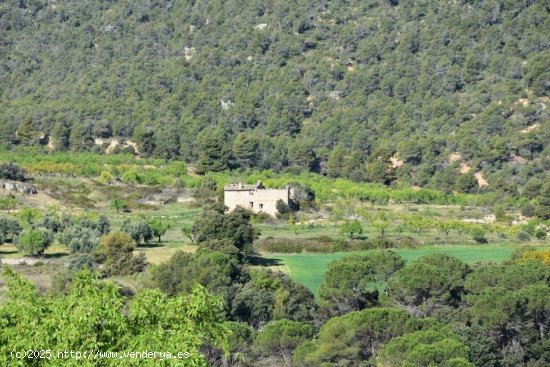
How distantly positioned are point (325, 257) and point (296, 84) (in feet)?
230

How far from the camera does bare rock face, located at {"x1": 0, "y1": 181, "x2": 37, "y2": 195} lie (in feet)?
257

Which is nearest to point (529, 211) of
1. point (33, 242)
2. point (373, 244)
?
point (373, 244)

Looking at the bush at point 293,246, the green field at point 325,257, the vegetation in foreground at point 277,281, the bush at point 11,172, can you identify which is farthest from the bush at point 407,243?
the bush at point 11,172

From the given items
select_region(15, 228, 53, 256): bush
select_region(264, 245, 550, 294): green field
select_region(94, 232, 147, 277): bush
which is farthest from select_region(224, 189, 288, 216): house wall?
select_region(94, 232, 147, 277): bush

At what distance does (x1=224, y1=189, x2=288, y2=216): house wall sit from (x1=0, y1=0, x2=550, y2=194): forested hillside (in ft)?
78.5

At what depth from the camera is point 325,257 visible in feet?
203

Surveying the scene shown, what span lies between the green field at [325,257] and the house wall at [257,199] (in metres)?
14.2

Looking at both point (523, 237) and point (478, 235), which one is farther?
point (523, 237)

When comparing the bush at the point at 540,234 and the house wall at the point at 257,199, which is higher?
the house wall at the point at 257,199

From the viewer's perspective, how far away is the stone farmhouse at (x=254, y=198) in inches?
3054

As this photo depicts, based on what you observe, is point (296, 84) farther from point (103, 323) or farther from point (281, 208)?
point (103, 323)

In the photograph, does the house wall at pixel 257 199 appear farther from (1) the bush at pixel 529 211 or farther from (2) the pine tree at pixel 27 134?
Result: (2) the pine tree at pixel 27 134

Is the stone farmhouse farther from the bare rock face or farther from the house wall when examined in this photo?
the bare rock face

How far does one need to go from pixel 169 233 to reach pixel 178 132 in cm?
5102
